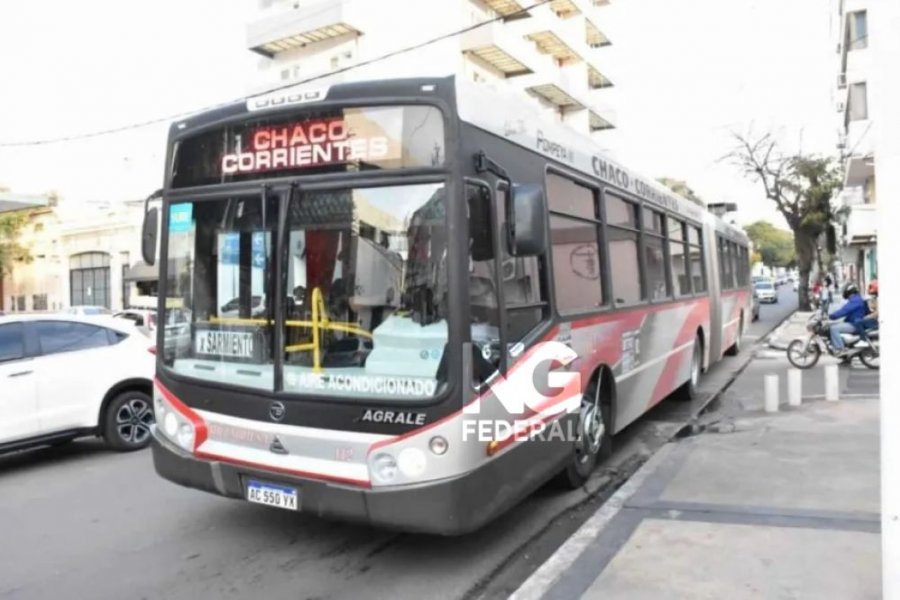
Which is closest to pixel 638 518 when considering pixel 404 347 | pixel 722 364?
pixel 404 347

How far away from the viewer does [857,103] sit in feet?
88.8

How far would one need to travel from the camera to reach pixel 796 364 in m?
12.8

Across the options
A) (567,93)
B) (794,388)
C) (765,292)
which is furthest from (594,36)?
(794,388)

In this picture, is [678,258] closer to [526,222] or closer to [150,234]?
[526,222]

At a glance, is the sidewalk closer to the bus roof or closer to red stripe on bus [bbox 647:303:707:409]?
red stripe on bus [bbox 647:303:707:409]

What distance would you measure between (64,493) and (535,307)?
4.46 metres

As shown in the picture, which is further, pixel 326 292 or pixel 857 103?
pixel 857 103

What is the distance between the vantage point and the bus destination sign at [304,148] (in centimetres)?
415

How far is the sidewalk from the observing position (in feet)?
12.7

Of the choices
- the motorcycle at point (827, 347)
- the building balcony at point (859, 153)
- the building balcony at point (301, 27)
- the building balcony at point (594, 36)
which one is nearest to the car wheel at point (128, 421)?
the motorcycle at point (827, 347)

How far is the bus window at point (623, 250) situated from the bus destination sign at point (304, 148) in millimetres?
2954

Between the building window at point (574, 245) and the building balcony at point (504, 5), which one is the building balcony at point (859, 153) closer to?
the building balcony at point (504, 5)

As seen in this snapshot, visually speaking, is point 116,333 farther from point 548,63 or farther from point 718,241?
point 548,63

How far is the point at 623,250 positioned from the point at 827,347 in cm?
817
